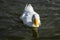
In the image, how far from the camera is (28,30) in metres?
10.5

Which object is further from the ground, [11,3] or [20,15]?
[11,3]

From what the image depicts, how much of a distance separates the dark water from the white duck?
21cm

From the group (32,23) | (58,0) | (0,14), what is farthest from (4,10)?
(58,0)

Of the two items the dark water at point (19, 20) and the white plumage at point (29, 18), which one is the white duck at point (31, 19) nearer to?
the white plumage at point (29, 18)

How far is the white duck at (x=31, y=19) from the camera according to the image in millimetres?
10438

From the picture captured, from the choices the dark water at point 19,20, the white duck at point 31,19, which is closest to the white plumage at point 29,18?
the white duck at point 31,19

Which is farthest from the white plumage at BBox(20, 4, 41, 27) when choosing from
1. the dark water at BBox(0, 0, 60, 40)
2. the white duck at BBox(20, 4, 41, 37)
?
the dark water at BBox(0, 0, 60, 40)

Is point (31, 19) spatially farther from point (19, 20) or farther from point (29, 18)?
point (19, 20)

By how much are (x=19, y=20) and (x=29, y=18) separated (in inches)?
23.1

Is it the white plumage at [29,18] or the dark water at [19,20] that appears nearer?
the dark water at [19,20]

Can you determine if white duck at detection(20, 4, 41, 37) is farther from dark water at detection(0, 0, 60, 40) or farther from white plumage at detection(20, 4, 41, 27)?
dark water at detection(0, 0, 60, 40)

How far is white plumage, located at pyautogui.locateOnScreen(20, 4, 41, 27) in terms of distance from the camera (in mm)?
10481

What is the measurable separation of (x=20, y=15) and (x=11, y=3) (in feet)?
4.78

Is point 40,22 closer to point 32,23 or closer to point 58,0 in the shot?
point 32,23
